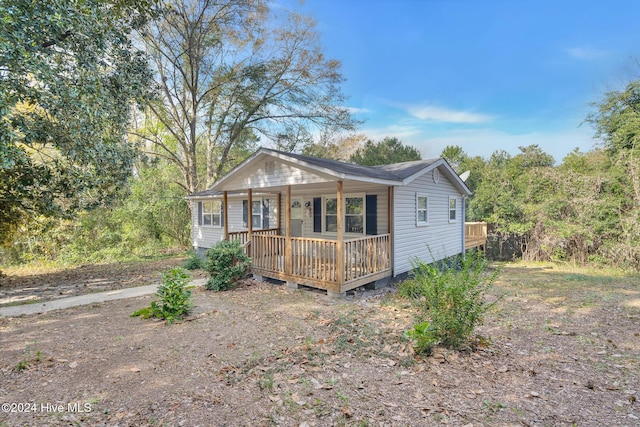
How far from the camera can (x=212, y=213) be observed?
15.2 m

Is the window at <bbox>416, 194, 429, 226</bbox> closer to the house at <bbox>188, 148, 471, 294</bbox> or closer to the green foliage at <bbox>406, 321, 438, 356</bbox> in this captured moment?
the house at <bbox>188, 148, 471, 294</bbox>

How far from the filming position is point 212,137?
19.0 meters

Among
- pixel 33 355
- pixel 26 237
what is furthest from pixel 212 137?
pixel 33 355

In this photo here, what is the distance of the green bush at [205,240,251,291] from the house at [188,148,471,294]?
1.07 metres

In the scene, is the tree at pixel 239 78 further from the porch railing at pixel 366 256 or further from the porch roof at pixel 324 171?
the porch railing at pixel 366 256

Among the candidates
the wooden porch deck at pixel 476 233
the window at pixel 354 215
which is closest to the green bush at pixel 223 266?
the window at pixel 354 215

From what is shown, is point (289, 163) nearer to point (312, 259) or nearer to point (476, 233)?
point (312, 259)

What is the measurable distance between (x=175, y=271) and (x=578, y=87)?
71.1ft

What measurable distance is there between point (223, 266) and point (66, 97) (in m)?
4.79

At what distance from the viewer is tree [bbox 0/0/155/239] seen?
5.23 meters

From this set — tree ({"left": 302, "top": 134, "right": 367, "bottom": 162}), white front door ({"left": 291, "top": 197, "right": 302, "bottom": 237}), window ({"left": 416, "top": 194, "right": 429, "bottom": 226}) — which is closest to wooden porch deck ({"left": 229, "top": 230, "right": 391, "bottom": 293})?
window ({"left": 416, "top": 194, "right": 429, "bottom": 226})

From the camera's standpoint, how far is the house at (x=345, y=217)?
7566mm

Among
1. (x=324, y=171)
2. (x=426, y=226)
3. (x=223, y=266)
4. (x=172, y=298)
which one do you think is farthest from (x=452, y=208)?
(x=172, y=298)

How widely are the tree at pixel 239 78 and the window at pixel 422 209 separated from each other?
9.24m
